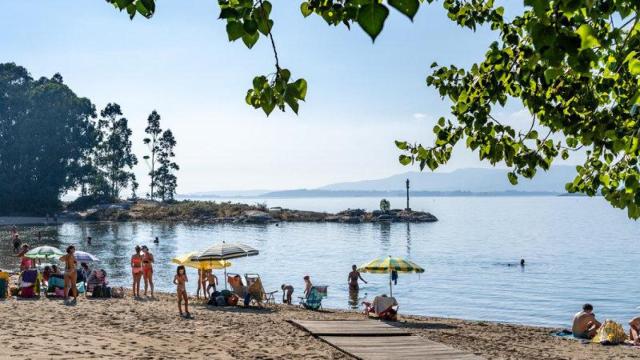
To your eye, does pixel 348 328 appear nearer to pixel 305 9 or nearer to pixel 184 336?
pixel 184 336

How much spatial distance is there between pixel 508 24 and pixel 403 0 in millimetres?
5241

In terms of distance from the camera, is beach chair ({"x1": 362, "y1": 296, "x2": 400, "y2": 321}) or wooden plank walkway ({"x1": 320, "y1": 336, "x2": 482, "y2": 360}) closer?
wooden plank walkway ({"x1": 320, "y1": 336, "x2": 482, "y2": 360})

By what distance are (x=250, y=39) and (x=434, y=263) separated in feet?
171

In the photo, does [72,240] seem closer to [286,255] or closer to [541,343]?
[286,255]

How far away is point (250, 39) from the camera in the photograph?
3377mm

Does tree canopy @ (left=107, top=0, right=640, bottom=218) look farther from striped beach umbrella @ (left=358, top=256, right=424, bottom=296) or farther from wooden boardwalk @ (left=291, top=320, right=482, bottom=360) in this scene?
striped beach umbrella @ (left=358, top=256, right=424, bottom=296)

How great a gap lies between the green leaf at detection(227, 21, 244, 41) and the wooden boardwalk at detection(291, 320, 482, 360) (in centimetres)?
975

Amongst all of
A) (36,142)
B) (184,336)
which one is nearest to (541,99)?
(184,336)

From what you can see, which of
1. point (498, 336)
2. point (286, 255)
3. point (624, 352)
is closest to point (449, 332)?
point (498, 336)

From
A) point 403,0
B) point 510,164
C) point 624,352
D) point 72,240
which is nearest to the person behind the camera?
point 403,0

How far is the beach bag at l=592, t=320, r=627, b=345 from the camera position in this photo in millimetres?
17500

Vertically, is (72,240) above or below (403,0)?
below

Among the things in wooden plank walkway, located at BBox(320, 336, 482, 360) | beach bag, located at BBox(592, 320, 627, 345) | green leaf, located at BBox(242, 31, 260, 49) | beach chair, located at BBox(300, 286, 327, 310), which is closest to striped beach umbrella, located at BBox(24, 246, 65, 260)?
beach chair, located at BBox(300, 286, 327, 310)

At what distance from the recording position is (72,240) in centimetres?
6444
